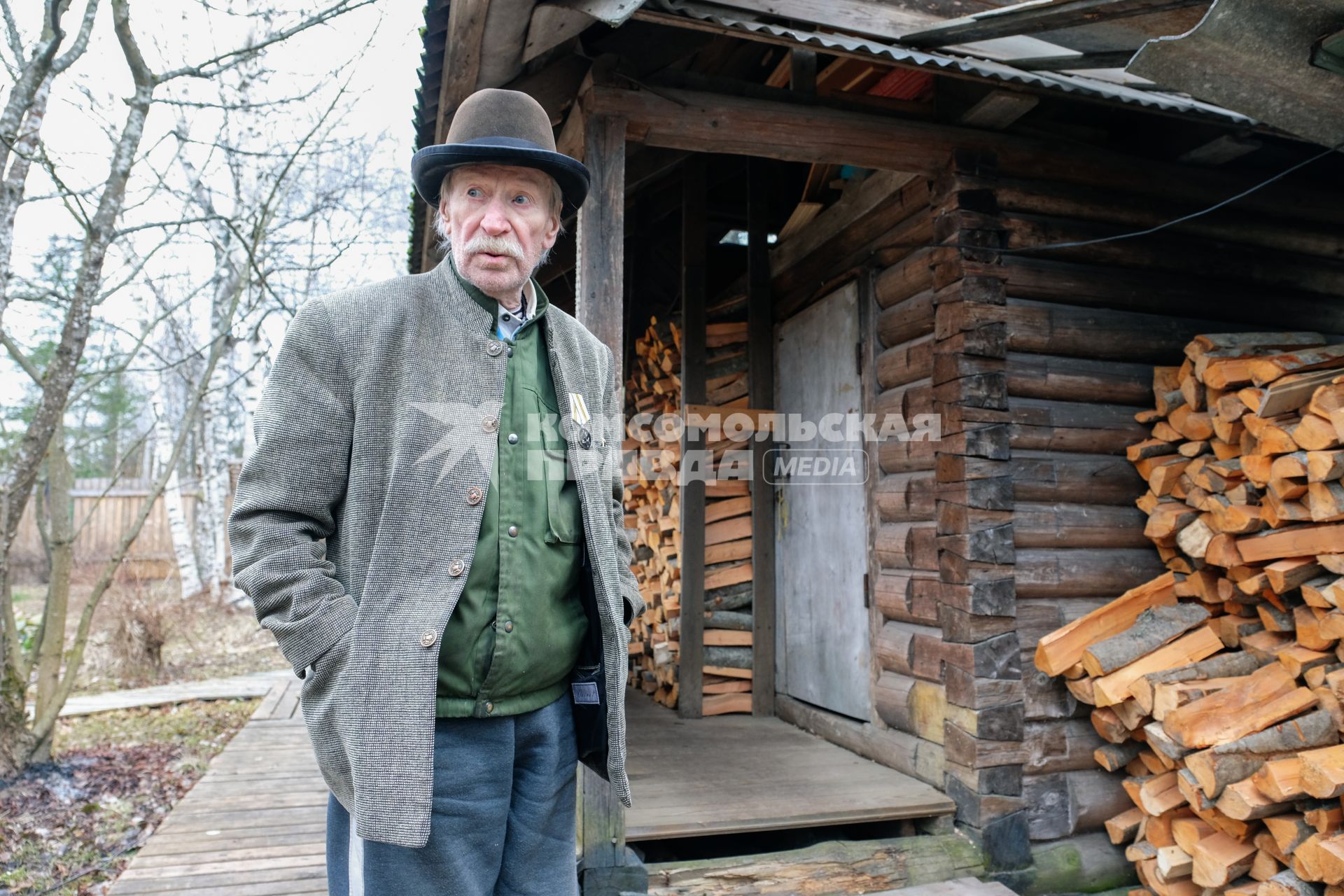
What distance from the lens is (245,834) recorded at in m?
3.90

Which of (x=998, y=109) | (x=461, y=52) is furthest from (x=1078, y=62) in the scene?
(x=461, y=52)

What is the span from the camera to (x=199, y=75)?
460 centimetres

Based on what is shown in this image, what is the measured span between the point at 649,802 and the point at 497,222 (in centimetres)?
265

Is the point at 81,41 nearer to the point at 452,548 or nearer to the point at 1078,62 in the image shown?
the point at 452,548

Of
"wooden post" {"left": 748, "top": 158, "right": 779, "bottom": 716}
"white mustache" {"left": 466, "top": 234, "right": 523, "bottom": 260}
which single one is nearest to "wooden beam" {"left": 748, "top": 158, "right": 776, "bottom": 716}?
"wooden post" {"left": 748, "top": 158, "right": 779, "bottom": 716}

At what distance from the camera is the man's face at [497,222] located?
179 centimetres

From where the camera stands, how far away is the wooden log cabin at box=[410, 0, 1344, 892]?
333 cm

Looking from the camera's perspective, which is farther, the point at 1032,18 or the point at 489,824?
the point at 1032,18

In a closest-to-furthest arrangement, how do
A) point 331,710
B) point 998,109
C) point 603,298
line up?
point 331,710, point 603,298, point 998,109

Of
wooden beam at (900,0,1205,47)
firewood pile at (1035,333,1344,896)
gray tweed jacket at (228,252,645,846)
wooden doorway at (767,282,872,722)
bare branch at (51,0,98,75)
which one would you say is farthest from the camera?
wooden doorway at (767,282,872,722)

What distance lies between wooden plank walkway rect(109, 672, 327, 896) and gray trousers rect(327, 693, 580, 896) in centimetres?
143

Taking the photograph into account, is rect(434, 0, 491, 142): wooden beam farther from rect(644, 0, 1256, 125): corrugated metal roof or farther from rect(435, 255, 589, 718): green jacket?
rect(435, 255, 589, 718): green jacket

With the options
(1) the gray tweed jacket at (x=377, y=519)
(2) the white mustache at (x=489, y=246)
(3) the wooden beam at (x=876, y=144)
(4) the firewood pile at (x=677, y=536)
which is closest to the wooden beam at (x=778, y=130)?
(3) the wooden beam at (x=876, y=144)

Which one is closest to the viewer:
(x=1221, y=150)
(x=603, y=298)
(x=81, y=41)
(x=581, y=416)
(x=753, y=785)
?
(x=581, y=416)
